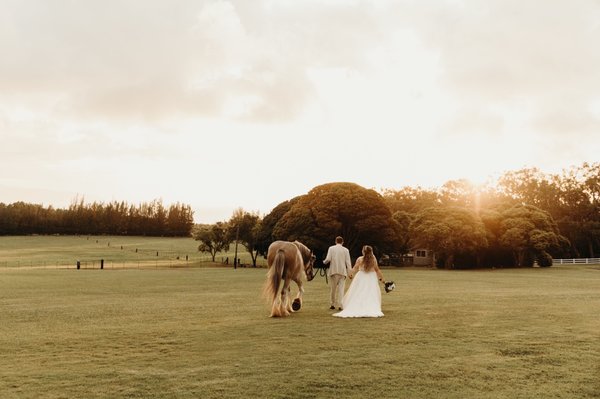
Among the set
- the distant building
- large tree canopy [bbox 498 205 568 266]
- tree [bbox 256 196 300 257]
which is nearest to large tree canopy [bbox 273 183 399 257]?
tree [bbox 256 196 300 257]

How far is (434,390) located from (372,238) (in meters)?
54.4

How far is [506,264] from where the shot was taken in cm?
6819

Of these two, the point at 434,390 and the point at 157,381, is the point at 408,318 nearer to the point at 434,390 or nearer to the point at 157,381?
the point at 434,390

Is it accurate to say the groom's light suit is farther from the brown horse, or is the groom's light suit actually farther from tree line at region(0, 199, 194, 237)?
Result: tree line at region(0, 199, 194, 237)

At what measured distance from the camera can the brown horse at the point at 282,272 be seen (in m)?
14.5

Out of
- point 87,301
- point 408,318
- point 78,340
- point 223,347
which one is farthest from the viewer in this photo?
point 87,301

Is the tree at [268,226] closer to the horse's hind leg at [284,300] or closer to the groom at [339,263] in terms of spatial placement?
the groom at [339,263]

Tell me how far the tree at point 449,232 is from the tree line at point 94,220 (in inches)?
4025

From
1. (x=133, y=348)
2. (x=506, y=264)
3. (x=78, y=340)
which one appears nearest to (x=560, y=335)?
(x=133, y=348)

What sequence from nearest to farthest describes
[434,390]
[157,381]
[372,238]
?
[434,390] → [157,381] → [372,238]

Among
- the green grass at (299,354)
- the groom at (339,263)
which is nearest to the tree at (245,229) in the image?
the groom at (339,263)

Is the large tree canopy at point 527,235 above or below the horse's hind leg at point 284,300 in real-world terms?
above

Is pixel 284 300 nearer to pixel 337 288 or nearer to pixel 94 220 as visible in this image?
pixel 337 288

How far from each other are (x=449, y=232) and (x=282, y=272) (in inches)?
1930
